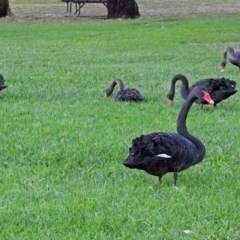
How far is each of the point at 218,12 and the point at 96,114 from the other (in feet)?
83.2

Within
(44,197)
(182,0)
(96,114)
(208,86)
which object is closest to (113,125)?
(96,114)

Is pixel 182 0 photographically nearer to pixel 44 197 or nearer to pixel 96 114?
pixel 96 114

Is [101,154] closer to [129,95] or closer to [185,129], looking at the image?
[185,129]

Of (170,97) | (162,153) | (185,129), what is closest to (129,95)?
(170,97)

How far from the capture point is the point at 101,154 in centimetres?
778

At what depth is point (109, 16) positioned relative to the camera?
3195cm

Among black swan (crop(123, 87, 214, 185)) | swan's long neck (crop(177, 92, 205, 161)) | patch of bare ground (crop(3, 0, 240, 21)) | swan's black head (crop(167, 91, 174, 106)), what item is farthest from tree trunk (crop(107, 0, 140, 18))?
black swan (crop(123, 87, 214, 185))

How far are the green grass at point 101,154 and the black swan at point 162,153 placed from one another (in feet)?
0.61

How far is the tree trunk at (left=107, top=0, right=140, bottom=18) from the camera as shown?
31.7m

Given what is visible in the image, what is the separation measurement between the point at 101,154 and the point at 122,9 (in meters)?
24.6

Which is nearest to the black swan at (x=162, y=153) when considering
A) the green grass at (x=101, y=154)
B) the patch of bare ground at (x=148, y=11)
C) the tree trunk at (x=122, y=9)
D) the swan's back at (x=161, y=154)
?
the swan's back at (x=161, y=154)

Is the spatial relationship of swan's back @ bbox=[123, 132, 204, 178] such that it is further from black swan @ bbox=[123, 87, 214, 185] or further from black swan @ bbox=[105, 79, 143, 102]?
black swan @ bbox=[105, 79, 143, 102]

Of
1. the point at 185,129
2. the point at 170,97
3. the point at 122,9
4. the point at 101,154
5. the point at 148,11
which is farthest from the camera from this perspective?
the point at 148,11

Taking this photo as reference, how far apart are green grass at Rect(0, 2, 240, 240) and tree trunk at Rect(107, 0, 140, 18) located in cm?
1410
